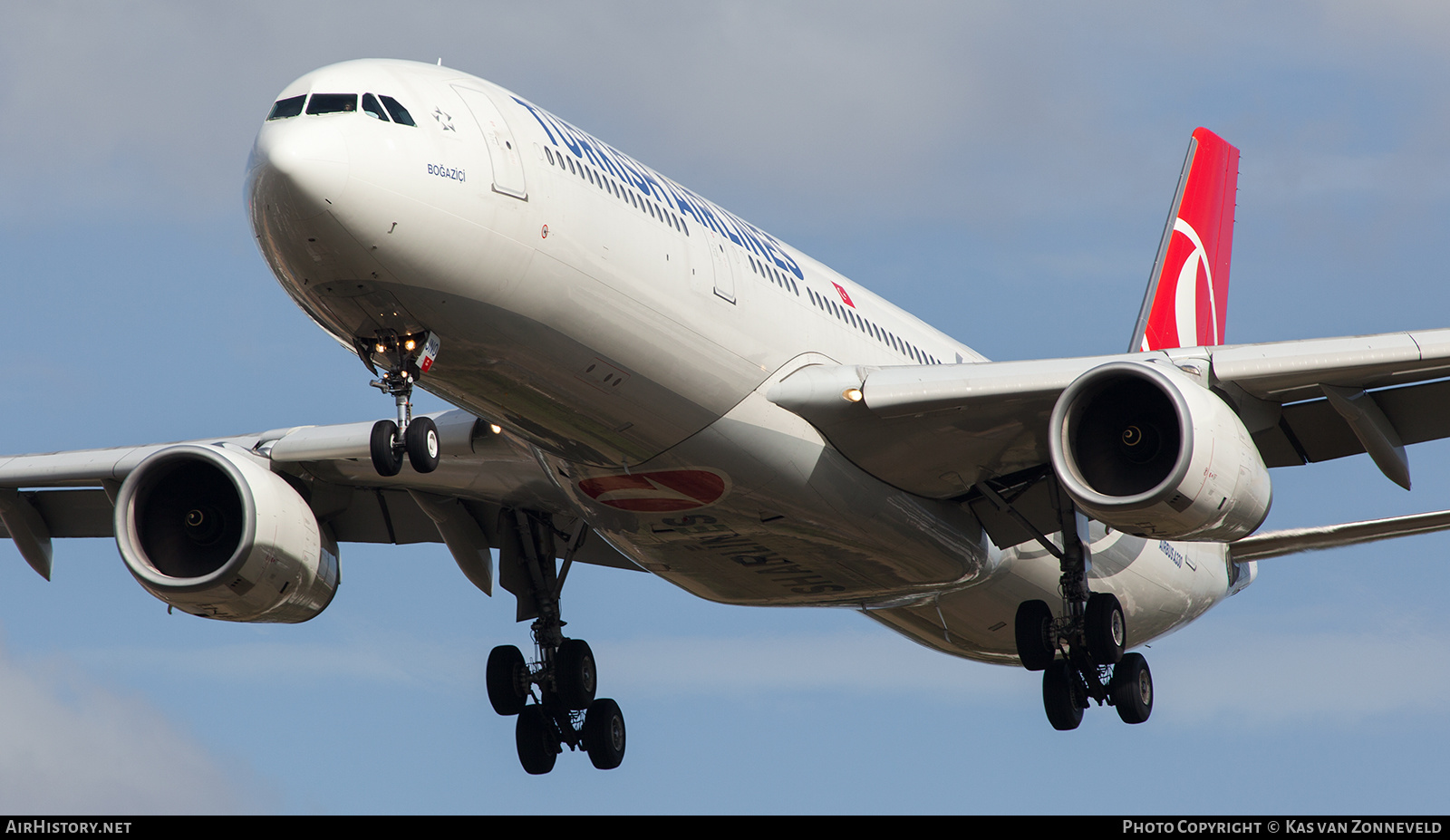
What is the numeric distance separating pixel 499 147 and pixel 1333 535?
43.9 ft

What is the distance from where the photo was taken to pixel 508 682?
24.1m

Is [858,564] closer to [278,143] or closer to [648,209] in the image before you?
[648,209]

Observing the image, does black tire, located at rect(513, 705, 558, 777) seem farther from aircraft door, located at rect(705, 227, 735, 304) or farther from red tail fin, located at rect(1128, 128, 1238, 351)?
red tail fin, located at rect(1128, 128, 1238, 351)

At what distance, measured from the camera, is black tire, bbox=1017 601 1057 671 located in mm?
23094

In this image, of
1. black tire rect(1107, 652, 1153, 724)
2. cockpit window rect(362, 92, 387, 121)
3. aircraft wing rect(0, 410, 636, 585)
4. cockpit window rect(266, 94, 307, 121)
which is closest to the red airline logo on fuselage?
aircraft wing rect(0, 410, 636, 585)

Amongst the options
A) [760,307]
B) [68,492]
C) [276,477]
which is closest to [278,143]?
[760,307]

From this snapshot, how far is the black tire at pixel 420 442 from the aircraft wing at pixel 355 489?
4.54 m

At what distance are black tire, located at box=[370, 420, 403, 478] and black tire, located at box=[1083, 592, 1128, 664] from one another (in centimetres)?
992

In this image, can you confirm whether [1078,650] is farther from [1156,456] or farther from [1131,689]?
[1156,456]

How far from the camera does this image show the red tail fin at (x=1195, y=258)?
30734 mm

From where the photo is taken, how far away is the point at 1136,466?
19156mm

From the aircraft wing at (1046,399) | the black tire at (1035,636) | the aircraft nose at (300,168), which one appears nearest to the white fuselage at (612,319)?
the aircraft nose at (300,168)

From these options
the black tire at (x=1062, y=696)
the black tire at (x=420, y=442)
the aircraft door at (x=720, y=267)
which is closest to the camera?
the black tire at (x=420, y=442)

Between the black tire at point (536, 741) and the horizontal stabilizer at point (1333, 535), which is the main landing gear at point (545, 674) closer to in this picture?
the black tire at point (536, 741)
